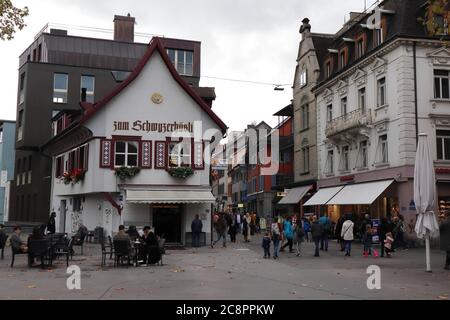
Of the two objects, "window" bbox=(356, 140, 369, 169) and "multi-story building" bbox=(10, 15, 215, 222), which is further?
"multi-story building" bbox=(10, 15, 215, 222)

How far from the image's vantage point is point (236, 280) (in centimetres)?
1436

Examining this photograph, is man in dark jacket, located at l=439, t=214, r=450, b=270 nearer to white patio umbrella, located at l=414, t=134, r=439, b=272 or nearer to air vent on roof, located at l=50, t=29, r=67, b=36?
white patio umbrella, located at l=414, t=134, r=439, b=272

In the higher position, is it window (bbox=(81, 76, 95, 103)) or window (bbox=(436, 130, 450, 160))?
window (bbox=(81, 76, 95, 103))

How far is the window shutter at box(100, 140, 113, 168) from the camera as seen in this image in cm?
2873

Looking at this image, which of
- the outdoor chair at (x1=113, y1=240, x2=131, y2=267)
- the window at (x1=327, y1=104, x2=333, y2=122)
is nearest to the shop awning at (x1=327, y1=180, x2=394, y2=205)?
the window at (x1=327, y1=104, x2=333, y2=122)

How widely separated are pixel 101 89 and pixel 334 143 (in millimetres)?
21527

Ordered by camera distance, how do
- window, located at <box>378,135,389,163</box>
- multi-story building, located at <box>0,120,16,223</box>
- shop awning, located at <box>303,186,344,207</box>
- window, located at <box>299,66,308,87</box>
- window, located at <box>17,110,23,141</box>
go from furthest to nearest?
multi-story building, located at <box>0,120,16,223</box>
window, located at <box>17,110,23,141</box>
window, located at <box>299,66,308,87</box>
shop awning, located at <box>303,186,344,207</box>
window, located at <box>378,135,389,163</box>

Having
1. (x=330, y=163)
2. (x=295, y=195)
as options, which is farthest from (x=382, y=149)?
(x=295, y=195)

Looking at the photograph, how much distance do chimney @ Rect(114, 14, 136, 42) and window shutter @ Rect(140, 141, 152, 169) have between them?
26.8 m

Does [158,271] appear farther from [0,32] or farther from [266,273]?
[0,32]

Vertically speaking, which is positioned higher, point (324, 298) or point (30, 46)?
point (30, 46)

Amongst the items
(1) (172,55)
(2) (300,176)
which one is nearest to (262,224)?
(2) (300,176)
